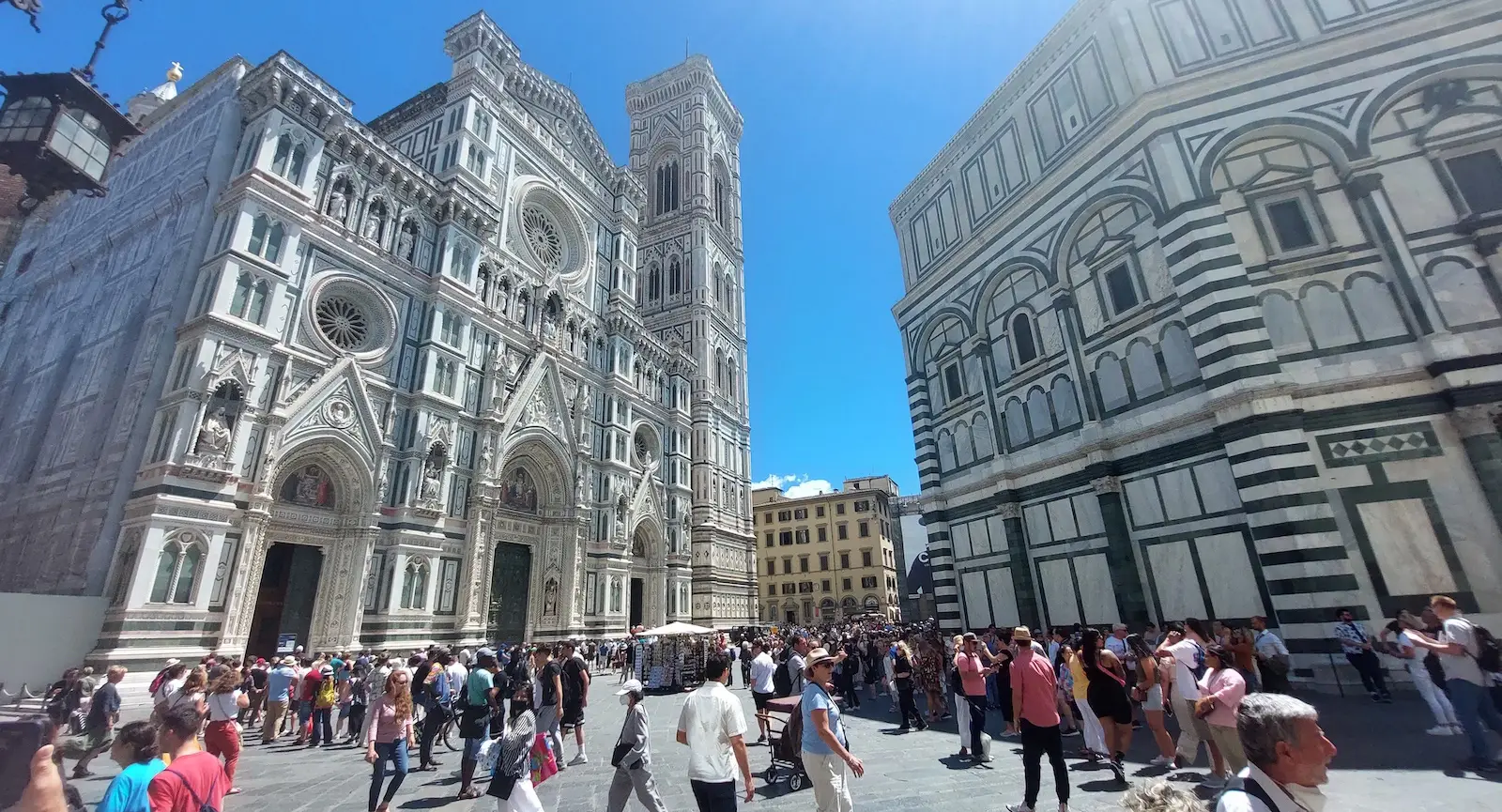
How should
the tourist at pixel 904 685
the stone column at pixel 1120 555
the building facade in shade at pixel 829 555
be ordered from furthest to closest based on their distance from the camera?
the building facade in shade at pixel 829 555 → the stone column at pixel 1120 555 → the tourist at pixel 904 685

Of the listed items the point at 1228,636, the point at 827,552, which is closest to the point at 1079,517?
the point at 1228,636

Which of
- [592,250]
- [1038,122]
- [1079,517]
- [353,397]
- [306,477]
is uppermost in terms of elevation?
[592,250]

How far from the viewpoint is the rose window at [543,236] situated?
28.8 metres

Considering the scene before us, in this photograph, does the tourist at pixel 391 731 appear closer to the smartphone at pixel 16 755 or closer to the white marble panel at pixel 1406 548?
the smartphone at pixel 16 755

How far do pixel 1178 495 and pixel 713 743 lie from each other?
443 inches

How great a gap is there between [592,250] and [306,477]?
17825mm

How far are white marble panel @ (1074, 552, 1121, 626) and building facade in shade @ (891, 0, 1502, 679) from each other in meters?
0.06

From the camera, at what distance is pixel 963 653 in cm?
808

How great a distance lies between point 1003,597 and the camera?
15641 millimetres

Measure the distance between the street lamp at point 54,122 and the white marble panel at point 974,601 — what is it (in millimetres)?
22766

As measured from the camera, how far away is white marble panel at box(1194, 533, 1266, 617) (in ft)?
35.1

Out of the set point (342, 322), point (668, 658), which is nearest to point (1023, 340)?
point (668, 658)

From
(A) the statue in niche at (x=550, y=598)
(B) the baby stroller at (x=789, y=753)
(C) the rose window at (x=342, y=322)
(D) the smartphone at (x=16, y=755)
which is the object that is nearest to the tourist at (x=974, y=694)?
(B) the baby stroller at (x=789, y=753)

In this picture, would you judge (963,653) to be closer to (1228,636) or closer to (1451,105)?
(1228,636)
